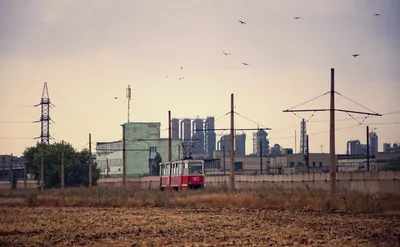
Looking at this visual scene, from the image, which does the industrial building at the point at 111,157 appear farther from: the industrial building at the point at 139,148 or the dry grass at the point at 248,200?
the dry grass at the point at 248,200

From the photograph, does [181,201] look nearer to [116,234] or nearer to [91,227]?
[91,227]

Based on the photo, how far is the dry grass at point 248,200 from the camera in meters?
37.7

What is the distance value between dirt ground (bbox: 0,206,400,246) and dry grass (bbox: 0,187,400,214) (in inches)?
126

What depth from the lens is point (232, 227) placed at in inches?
→ 1099

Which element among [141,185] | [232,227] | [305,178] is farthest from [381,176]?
[141,185]

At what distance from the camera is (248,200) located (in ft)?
147

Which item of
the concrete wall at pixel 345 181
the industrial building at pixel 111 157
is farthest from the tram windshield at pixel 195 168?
the industrial building at pixel 111 157

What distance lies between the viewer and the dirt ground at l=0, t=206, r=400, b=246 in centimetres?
2238

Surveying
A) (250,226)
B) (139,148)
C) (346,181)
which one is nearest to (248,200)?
(250,226)

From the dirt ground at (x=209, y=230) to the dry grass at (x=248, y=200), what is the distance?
10.5 feet

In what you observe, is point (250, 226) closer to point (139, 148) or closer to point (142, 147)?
point (139, 148)

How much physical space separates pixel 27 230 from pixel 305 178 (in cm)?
4238

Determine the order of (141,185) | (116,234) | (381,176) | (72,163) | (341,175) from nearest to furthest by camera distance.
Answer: (116,234) < (381,176) < (341,175) < (141,185) < (72,163)

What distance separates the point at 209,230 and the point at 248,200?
18.2m
